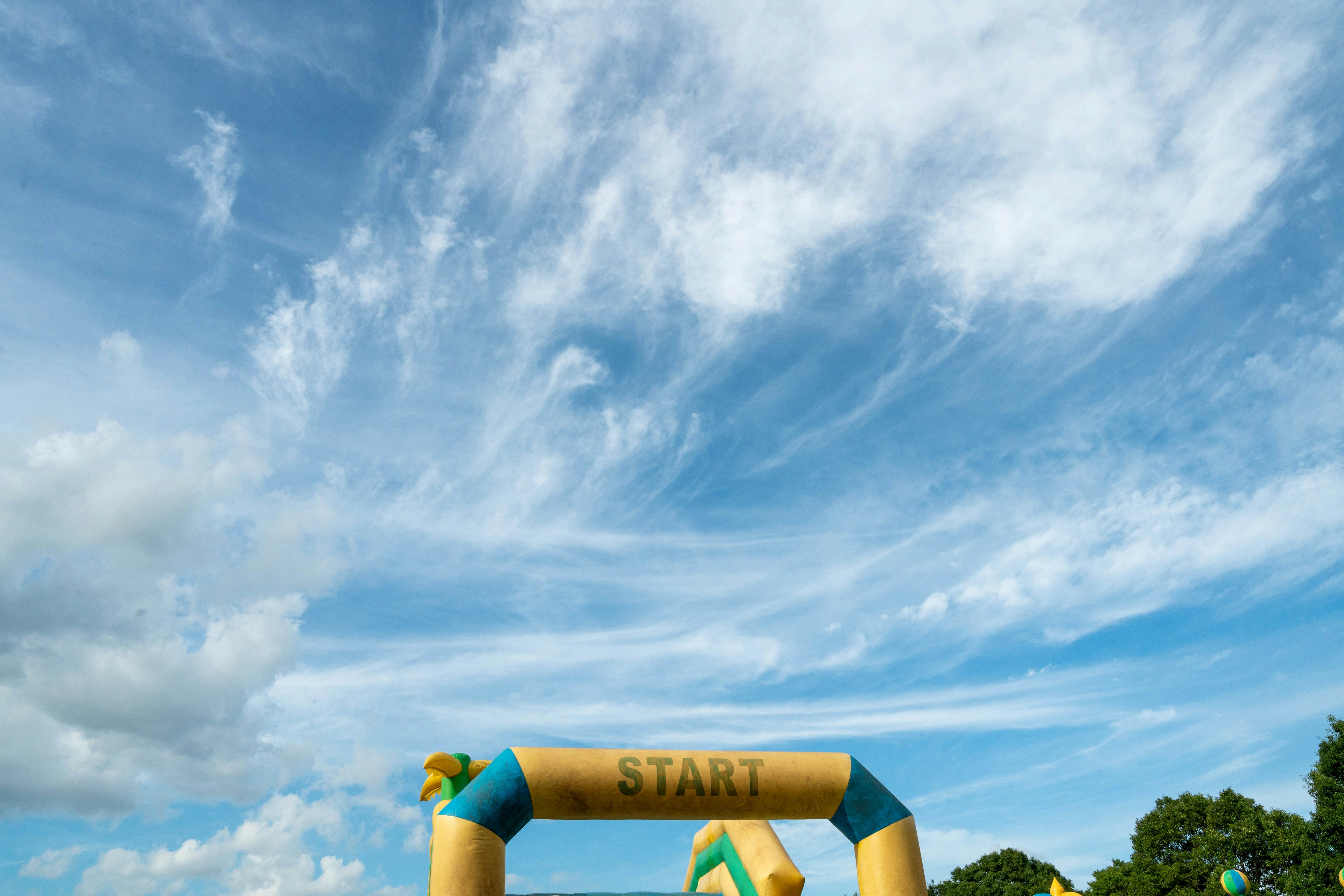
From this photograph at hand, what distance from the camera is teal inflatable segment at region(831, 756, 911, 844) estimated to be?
333 inches

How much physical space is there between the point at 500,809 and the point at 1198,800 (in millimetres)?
26185

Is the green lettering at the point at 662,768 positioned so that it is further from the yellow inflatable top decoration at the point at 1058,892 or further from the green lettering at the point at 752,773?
the yellow inflatable top decoration at the point at 1058,892

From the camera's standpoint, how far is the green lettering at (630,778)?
7.97m

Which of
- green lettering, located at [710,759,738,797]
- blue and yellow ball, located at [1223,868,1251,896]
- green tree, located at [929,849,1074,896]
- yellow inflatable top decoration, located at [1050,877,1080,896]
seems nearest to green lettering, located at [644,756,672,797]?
green lettering, located at [710,759,738,797]

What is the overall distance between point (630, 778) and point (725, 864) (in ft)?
9.86

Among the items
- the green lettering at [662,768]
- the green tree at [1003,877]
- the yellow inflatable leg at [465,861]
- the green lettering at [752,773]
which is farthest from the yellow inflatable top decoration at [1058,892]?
the green tree at [1003,877]

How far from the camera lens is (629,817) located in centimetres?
813

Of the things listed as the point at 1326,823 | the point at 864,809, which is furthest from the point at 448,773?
the point at 1326,823

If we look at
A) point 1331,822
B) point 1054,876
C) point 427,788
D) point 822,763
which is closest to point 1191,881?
point 1331,822

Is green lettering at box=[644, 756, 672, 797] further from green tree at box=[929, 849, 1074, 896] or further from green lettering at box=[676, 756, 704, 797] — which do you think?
green tree at box=[929, 849, 1074, 896]

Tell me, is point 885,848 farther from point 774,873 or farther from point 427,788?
point 427,788

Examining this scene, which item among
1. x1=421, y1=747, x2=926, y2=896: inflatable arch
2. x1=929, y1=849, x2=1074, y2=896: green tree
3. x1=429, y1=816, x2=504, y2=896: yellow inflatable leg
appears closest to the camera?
x1=429, y1=816, x2=504, y2=896: yellow inflatable leg

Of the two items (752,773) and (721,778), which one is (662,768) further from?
(752,773)

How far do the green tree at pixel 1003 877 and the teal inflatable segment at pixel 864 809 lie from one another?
84.2 ft
